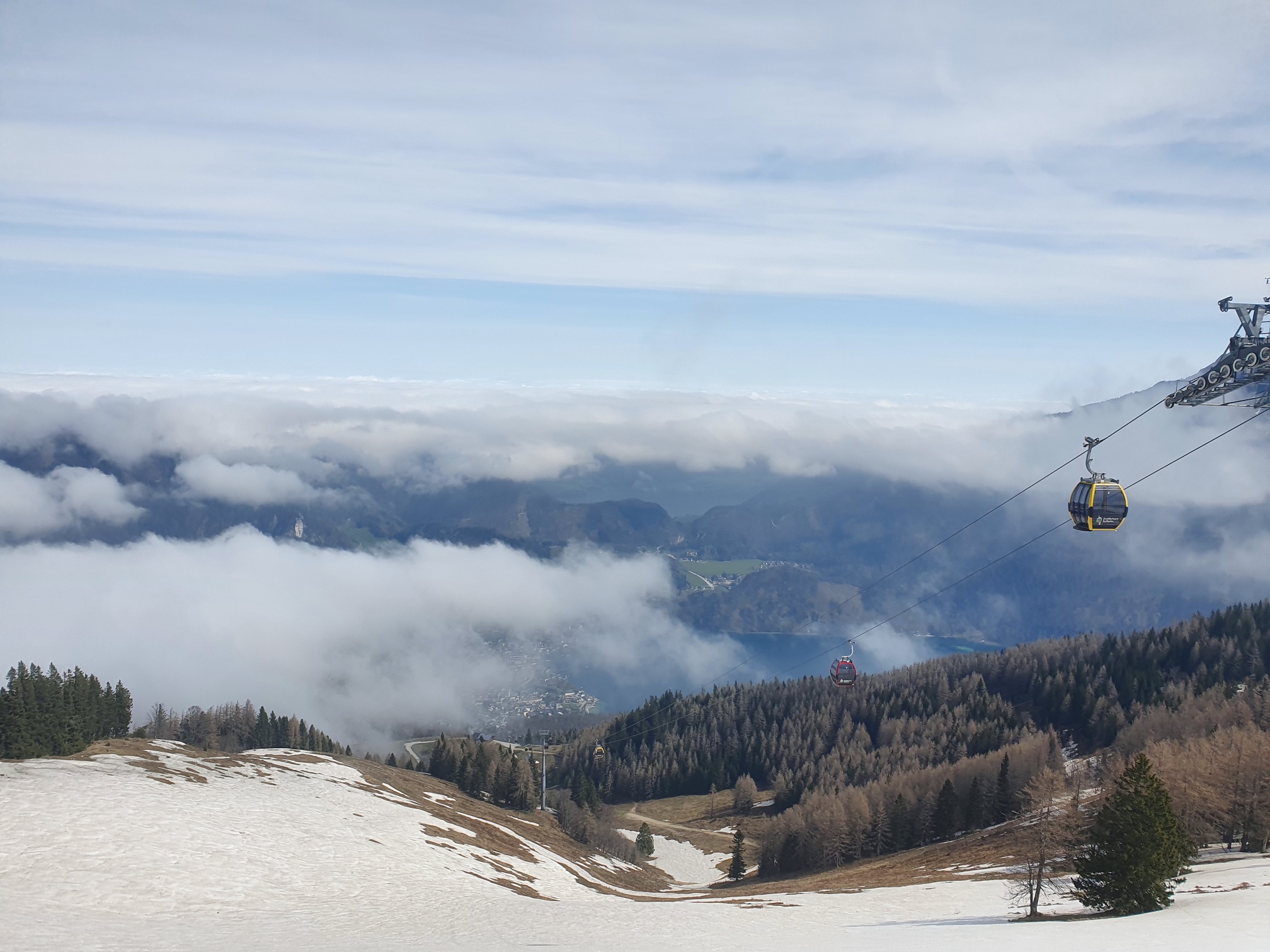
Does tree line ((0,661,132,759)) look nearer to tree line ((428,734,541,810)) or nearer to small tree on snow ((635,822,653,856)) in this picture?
tree line ((428,734,541,810))

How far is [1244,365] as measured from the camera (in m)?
29.0

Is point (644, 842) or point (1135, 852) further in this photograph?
point (644, 842)

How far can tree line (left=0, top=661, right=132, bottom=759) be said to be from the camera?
82812 millimetres

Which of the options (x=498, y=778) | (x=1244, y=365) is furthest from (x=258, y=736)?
A: (x=1244, y=365)

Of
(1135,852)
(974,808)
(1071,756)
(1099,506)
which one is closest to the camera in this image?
(1099,506)

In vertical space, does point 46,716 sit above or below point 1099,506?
below

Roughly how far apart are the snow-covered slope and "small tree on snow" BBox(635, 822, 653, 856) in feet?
208

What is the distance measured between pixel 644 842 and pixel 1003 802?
60268 mm

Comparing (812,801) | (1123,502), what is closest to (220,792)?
(1123,502)

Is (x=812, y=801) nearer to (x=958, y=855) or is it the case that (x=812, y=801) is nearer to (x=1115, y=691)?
(x=958, y=855)

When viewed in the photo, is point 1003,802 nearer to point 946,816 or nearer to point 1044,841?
point 946,816

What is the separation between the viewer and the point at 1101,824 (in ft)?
126

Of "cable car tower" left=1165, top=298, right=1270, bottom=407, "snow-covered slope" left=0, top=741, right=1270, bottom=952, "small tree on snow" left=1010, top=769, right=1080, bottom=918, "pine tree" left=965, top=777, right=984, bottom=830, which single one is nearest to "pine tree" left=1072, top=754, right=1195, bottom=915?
"snow-covered slope" left=0, top=741, right=1270, bottom=952

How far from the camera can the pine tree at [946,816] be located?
361 ft
